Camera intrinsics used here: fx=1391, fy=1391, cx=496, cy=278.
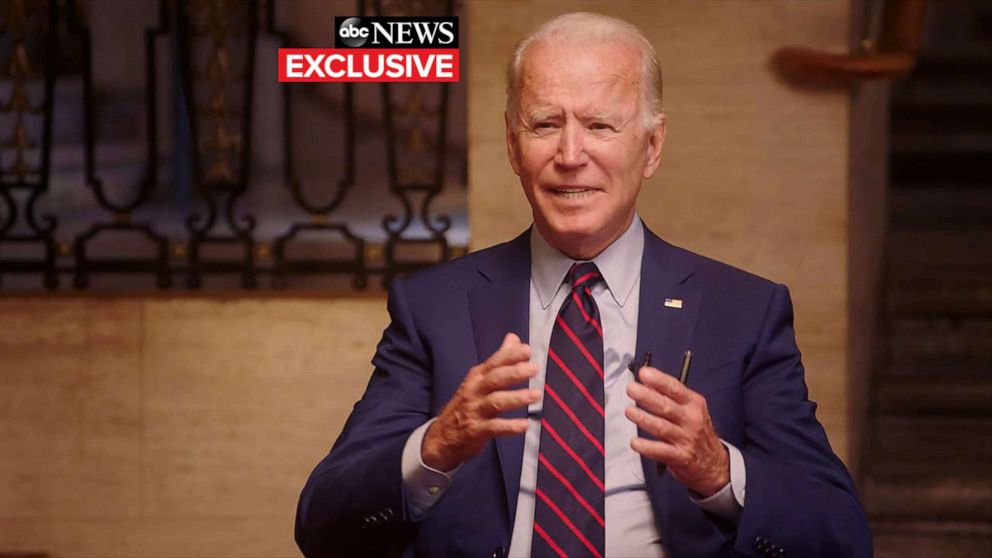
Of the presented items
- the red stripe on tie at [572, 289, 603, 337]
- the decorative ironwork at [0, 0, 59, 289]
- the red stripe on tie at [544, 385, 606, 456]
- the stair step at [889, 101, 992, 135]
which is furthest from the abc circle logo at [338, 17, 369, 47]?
the stair step at [889, 101, 992, 135]

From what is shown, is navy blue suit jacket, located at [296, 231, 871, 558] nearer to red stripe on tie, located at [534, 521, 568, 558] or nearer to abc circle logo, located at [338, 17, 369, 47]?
red stripe on tie, located at [534, 521, 568, 558]

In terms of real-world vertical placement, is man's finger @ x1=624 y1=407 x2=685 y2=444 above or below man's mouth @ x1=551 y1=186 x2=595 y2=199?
below

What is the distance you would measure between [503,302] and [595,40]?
0.49 meters

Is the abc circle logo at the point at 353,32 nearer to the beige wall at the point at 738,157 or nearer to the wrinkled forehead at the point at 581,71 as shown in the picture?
the beige wall at the point at 738,157

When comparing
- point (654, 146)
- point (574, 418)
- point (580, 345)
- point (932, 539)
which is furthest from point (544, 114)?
point (932, 539)

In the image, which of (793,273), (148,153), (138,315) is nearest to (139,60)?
(148,153)

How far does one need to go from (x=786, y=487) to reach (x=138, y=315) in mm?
2573

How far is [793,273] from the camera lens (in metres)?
3.98

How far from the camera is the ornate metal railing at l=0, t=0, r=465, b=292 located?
14.2 ft

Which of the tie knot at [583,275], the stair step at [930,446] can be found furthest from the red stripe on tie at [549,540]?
the stair step at [930,446]

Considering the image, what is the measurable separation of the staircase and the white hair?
2.58 metres

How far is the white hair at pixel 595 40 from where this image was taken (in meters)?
2.38

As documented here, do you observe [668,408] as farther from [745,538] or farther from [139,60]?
[139,60]

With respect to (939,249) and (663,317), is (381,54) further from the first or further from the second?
(939,249)
